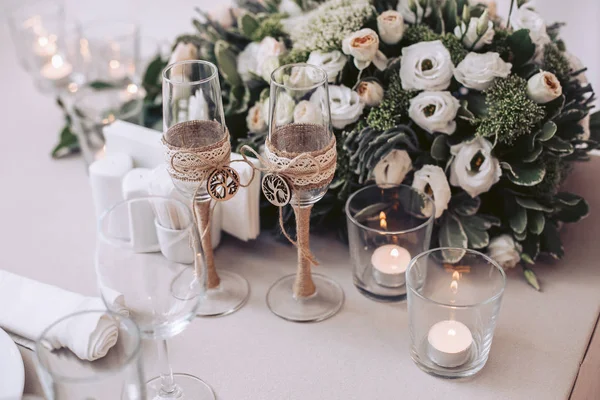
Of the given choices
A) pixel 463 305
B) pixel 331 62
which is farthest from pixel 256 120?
pixel 463 305

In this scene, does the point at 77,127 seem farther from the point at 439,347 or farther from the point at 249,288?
the point at 439,347

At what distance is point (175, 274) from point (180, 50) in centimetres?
59

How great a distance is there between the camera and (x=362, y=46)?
986 mm

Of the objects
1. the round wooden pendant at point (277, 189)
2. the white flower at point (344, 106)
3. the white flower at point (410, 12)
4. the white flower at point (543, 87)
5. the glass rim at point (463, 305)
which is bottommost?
the glass rim at point (463, 305)

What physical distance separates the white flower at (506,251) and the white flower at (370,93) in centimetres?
28

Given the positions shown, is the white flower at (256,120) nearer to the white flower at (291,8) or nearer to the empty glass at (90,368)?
the white flower at (291,8)

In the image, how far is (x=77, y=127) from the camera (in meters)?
1.25

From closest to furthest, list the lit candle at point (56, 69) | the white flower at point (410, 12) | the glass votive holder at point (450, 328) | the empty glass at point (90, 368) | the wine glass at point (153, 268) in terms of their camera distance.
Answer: the empty glass at point (90, 368)
the wine glass at point (153, 268)
the glass votive holder at point (450, 328)
the white flower at point (410, 12)
the lit candle at point (56, 69)

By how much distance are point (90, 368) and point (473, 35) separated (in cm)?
72

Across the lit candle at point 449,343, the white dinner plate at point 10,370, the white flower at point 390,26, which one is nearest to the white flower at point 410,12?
the white flower at point 390,26

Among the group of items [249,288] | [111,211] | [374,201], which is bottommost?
[249,288]

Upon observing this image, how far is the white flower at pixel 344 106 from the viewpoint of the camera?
997 millimetres

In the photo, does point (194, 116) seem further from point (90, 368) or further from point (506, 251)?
point (506, 251)

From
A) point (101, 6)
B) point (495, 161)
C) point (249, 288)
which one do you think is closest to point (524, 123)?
point (495, 161)
